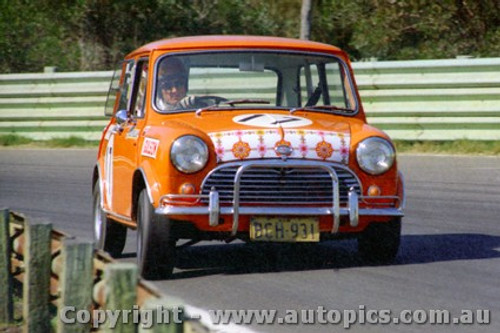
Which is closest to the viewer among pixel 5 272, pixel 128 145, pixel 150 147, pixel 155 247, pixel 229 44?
pixel 5 272

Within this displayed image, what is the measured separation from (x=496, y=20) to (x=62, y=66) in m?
7.83

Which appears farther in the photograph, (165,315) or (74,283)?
(74,283)

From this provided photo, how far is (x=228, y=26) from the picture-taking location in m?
20.9

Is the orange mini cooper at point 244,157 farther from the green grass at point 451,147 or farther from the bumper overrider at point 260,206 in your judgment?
the green grass at point 451,147

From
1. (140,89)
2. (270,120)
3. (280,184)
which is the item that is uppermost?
(140,89)

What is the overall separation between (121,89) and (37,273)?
13.8ft

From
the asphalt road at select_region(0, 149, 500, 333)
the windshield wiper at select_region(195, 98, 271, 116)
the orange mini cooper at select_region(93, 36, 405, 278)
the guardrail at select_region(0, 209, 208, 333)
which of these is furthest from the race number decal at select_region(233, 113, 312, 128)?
the guardrail at select_region(0, 209, 208, 333)

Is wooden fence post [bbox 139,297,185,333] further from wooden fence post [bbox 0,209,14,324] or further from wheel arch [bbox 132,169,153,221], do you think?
wheel arch [bbox 132,169,153,221]

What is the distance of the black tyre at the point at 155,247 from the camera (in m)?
7.23

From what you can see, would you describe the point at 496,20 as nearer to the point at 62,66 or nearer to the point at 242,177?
the point at 62,66

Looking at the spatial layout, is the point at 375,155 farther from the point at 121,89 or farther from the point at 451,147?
the point at 451,147

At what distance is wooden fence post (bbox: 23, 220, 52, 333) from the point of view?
16.9 ft

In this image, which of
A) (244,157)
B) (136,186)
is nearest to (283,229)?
(244,157)

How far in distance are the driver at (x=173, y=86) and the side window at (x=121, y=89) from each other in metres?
0.61
